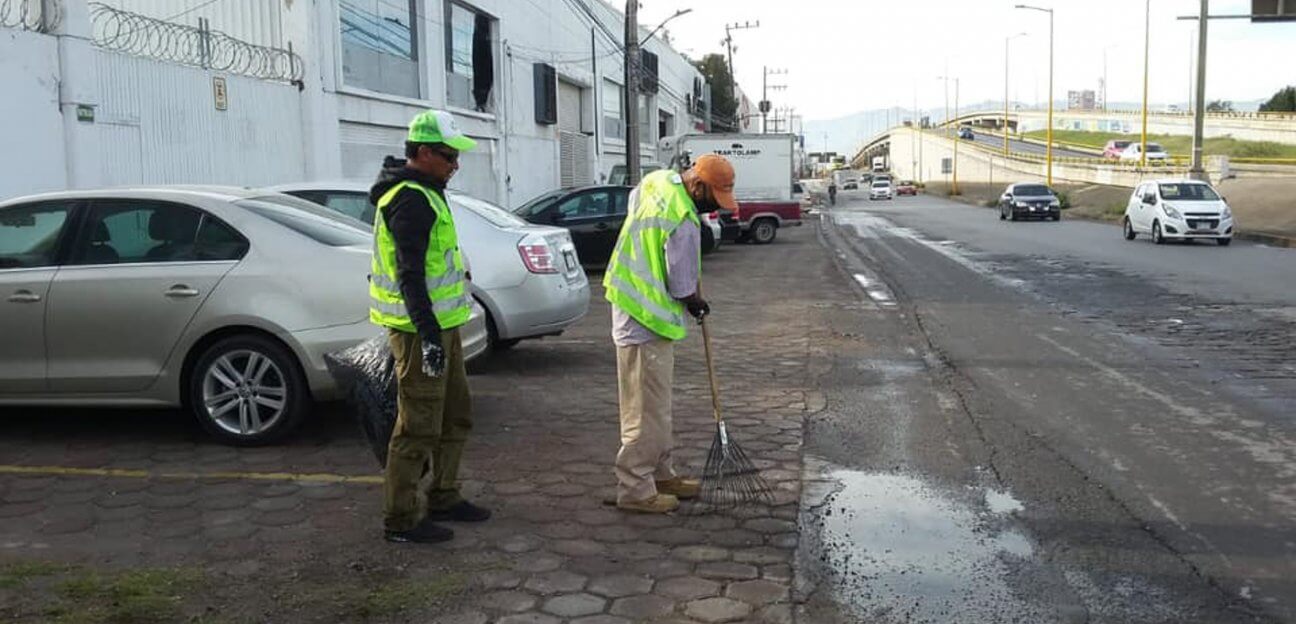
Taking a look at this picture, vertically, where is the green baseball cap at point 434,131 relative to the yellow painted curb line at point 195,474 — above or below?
above

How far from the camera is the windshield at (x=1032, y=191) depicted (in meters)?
37.3

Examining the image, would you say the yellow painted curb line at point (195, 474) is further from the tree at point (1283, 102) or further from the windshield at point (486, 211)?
the tree at point (1283, 102)

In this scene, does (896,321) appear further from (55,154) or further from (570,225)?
(55,154)

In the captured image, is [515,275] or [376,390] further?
[515,275]

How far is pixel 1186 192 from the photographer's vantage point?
2438cm

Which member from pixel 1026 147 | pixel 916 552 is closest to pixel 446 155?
pixel 916 552

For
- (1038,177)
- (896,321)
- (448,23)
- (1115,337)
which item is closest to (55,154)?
(896,321)

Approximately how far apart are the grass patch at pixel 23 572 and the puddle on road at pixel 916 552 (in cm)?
311

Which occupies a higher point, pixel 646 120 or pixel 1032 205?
pixel 646 120

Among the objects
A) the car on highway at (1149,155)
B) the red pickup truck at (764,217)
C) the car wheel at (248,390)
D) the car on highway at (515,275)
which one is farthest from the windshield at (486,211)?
the car on highway at (1149,155)

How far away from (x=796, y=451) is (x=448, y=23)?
18.5 metres

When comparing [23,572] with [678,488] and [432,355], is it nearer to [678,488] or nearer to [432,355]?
[432,355]

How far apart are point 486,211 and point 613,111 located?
102 ft

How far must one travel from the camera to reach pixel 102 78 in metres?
11.0
